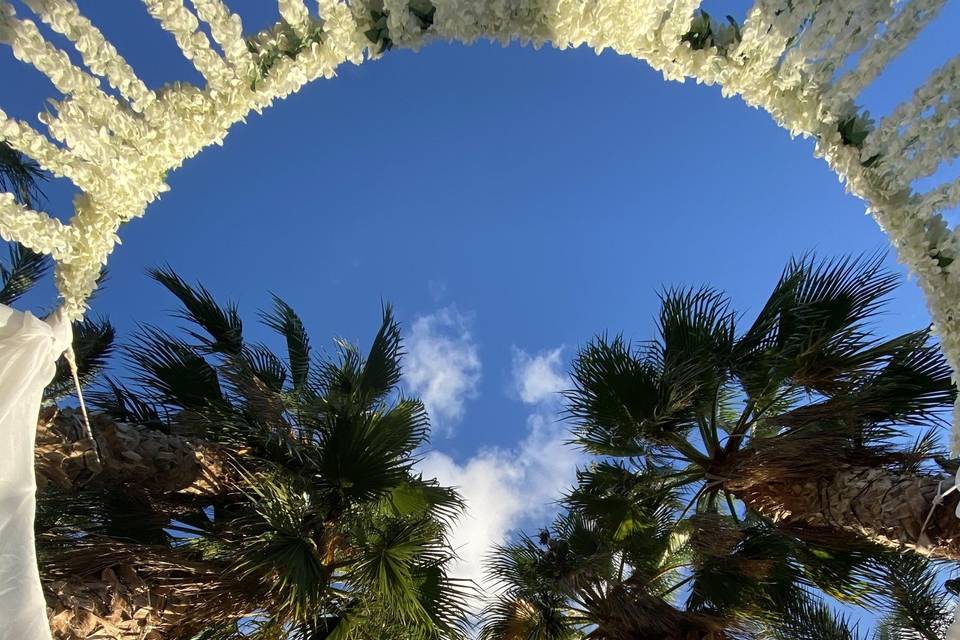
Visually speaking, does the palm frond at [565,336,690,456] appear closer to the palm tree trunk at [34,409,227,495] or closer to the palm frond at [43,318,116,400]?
the palm tree trunk at [34,409,227,495]

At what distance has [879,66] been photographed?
231 cm

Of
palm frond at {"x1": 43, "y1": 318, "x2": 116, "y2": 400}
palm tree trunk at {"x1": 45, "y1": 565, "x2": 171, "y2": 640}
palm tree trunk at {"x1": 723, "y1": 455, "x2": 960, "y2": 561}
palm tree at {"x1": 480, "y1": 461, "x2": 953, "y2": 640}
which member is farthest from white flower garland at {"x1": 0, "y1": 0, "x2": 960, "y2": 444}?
palm frond at {"x1": 43, "y1": 318, "x2": 116, "y2": 400}

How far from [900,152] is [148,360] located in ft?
17.1

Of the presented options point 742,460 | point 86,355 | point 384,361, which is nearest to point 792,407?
point 742,460

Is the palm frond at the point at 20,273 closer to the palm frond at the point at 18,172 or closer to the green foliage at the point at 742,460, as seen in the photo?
the palm frond at the point at 18,172

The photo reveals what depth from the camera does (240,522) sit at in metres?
3.98

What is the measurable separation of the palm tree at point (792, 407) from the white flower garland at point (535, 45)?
1.82 metres

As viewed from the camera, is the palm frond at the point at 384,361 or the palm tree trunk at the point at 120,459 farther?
the palm frond at the point at 384,361

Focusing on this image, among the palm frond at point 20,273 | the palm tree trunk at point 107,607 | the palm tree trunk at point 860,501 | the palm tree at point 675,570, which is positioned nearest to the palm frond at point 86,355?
the palm frond at point 20,273

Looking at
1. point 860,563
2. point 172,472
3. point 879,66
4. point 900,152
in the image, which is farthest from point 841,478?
point 172,472

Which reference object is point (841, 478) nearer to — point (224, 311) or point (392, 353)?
point (392, 353)

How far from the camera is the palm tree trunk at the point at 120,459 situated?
12.4 feet

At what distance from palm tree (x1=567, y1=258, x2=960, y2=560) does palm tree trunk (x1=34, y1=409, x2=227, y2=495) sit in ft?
9.75

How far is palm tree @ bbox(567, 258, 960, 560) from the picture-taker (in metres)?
3.99
